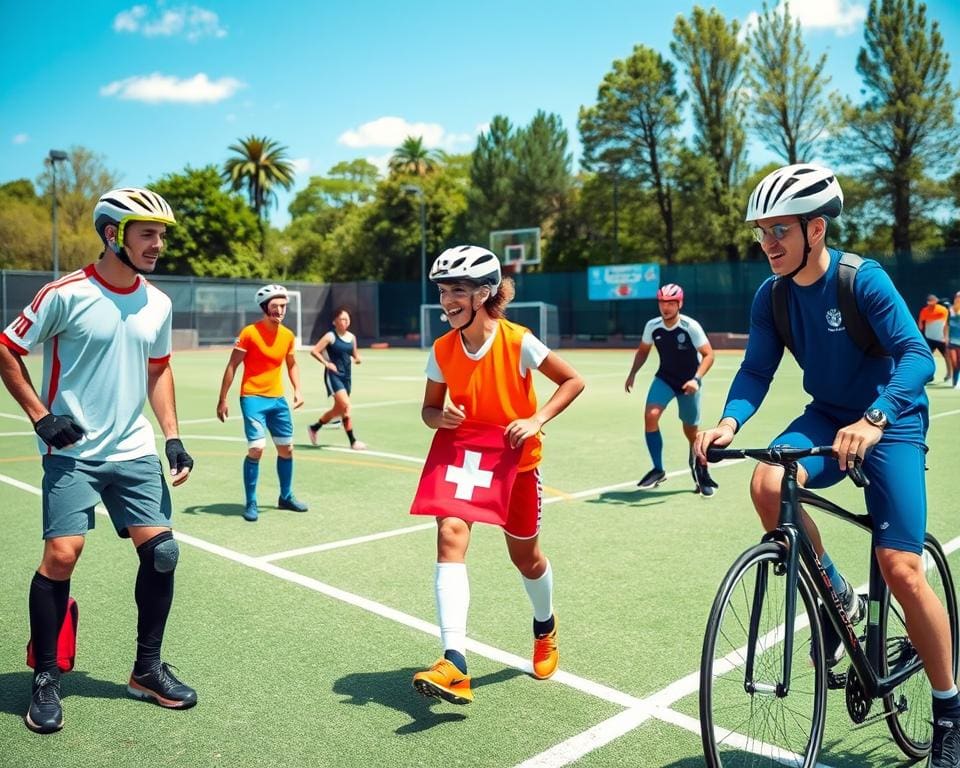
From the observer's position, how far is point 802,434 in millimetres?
3453

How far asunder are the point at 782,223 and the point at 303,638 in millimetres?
3285

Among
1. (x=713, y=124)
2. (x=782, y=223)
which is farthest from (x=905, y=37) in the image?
(x=782, y=223)

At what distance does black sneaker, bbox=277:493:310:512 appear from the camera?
842 cm

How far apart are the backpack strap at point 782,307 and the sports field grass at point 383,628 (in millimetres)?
1669

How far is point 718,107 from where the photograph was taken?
173 ft

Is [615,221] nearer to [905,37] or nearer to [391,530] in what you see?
[905,37]

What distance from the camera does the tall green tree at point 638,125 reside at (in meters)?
56.0

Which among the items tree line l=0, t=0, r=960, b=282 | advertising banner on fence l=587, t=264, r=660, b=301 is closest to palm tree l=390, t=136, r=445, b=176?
tree line l=0, t=0, r=960, b=282

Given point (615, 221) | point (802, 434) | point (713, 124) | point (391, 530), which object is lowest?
point (391, 530)

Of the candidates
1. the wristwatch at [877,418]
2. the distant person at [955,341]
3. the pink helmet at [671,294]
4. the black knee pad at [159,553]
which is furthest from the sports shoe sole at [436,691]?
the distant person at [955,341]

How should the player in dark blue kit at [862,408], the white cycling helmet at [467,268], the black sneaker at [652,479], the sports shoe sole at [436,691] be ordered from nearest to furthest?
the player in dark blue kit at [862,408] → the sports shoe sole at [436,691] → the white cycling helmet at [467,268] → the black sneaker at [652,479]

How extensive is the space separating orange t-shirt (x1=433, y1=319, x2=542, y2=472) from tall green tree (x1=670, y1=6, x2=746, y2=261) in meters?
51.7

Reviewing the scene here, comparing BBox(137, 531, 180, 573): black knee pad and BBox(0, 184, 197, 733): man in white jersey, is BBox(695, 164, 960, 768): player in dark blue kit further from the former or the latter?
BBox(0, 184, 197, 733): man in white jersey

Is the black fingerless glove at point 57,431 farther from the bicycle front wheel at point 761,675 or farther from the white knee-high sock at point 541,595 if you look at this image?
the bicycle front wheel at point 761,675
